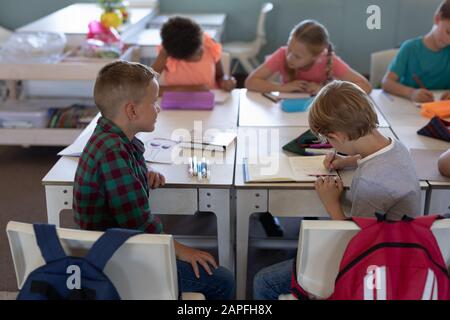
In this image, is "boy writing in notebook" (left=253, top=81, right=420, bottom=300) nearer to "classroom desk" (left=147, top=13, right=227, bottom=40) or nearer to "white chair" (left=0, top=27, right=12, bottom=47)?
"classroom desk" (left=147, top=13, right=227, bottom=40)

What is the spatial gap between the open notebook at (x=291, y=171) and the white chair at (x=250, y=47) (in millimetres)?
3135

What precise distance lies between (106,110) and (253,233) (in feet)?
4.50

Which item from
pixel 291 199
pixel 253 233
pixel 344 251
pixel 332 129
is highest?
pixel 332 129

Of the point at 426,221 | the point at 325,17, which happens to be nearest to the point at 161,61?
the point at 426,221

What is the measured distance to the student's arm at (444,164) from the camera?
1898 millimetres

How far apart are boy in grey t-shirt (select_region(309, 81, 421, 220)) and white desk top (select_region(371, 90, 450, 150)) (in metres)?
0.56

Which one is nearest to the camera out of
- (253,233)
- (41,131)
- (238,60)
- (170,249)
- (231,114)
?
(170,249)

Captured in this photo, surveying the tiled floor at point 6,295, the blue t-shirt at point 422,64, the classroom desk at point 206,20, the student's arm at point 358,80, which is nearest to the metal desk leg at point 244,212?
the tiled floor at point 6,295

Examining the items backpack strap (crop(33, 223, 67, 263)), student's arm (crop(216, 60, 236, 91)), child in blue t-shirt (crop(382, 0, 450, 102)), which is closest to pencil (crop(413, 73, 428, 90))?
child in blue t-shirt (crop(382, 0, 450, 102))

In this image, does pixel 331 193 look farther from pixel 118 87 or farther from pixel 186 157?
pixel 118 87

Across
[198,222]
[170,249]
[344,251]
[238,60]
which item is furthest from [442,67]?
[238,60]

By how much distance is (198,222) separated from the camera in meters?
2.99

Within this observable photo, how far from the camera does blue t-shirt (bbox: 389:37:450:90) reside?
2.96 metres

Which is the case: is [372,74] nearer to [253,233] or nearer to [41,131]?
[253,233]
